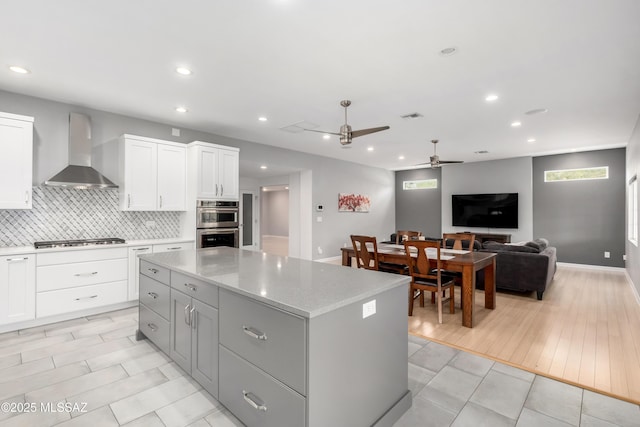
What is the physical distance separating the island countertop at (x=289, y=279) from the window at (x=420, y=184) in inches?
313

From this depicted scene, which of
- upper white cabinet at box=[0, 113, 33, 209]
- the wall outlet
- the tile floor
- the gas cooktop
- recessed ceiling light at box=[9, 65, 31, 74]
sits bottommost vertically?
the tile floor

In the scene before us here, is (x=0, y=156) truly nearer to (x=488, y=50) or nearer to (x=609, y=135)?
(x=488, y=50)

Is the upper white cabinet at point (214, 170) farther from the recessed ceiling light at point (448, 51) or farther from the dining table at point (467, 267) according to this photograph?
the recessed ceiling light at point (448, 51)

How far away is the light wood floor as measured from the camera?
2467 millimetres

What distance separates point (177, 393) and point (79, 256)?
247 cm

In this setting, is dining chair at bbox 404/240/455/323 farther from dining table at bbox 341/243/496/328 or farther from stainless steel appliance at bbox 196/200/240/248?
stainless steel appliance at bbox 196/200/240/248

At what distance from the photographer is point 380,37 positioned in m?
2.46

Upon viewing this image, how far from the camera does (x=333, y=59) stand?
283 centimetres

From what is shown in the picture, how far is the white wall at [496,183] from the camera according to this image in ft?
25.0

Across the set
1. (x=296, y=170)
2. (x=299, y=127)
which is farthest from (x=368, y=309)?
(x=296, y=170)

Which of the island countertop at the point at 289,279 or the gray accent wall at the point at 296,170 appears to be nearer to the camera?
the island countertop at the point at 289,279

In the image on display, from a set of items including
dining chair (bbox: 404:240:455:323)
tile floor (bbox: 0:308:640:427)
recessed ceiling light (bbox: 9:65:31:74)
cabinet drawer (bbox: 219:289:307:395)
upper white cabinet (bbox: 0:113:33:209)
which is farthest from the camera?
dining chair (bbox: 404:240:455:323)

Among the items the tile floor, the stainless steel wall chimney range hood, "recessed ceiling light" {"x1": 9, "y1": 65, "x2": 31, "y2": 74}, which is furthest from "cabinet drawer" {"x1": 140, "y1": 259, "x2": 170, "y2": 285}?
"recessed ceiling light" {"x1": 9, "y1": 65, "x2": 31, "y2": 74}

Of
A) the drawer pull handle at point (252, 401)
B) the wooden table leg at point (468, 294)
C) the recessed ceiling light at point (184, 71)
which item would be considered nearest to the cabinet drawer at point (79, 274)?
the recessed ceiling light at point (184, 71)
